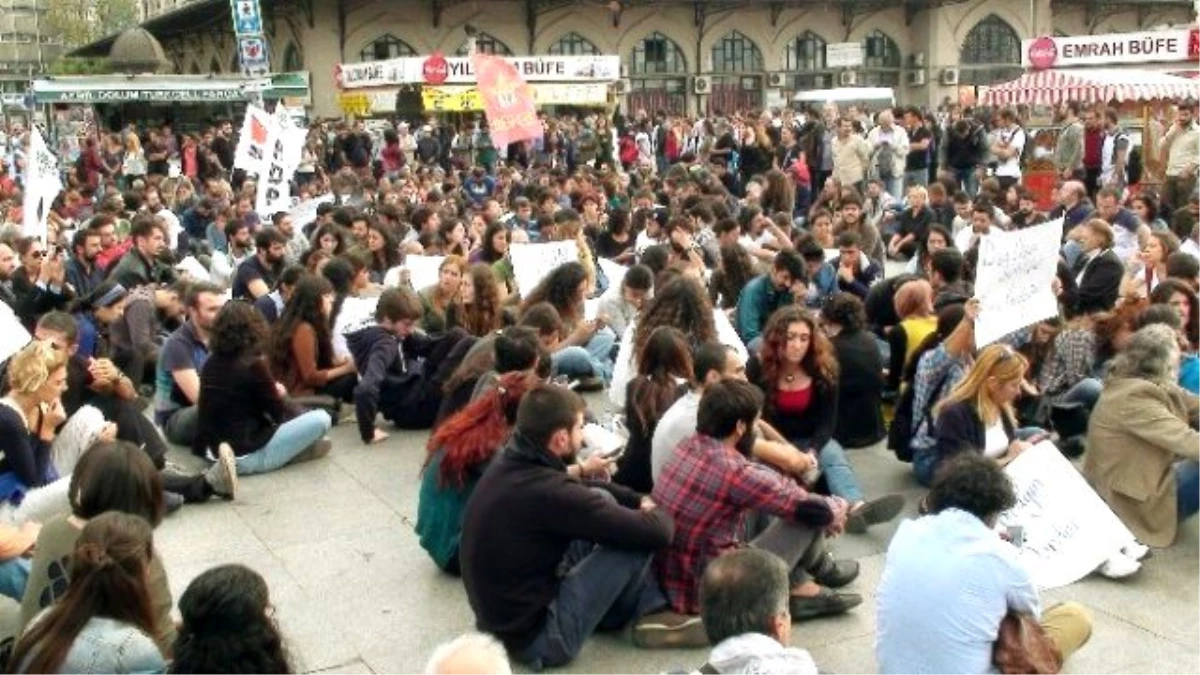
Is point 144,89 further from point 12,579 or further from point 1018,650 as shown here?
point 1018,650

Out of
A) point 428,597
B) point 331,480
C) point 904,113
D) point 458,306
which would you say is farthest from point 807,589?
point 904,113

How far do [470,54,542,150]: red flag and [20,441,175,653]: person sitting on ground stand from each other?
1260cm

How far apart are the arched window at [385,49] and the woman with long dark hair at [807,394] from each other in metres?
31.5

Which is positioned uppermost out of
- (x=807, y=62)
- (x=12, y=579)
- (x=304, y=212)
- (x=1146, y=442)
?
(x=807, y=62)

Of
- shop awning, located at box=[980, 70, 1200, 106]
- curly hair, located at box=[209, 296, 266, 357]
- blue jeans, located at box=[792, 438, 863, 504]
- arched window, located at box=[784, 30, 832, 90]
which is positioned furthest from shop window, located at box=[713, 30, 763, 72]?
blue jeans, located at box=[792, 438, 863, 504]

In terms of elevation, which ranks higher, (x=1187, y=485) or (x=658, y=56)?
(x=658, y=56)

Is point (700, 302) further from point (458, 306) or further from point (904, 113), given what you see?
point (904, 113)

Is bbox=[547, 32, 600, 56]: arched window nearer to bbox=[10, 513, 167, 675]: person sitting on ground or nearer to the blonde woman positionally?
the blonde woman

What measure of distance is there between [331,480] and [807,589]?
3.43 meters

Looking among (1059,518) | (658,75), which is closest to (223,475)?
(1059,518)

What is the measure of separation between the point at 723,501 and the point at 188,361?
169 inches

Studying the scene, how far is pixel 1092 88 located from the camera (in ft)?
74.9

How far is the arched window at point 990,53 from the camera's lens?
44156 millimetres

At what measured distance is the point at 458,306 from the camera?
9.52m
